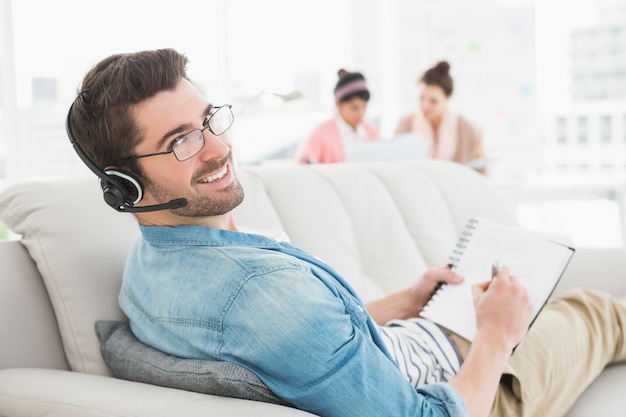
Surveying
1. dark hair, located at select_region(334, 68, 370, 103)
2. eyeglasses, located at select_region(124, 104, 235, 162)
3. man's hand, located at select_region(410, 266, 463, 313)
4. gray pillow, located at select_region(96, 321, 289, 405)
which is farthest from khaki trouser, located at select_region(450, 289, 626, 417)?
dark hair, located at select_region(334, 68, 370, 103)

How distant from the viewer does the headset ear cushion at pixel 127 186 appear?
1252 mm

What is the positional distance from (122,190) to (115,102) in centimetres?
14

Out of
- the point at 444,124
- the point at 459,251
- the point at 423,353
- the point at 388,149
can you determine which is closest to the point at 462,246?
the point at 459,251

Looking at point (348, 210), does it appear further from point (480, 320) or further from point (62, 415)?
point (62, 415)

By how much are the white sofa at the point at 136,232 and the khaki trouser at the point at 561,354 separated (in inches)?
2.1

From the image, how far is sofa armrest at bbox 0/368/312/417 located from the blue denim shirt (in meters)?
0.06

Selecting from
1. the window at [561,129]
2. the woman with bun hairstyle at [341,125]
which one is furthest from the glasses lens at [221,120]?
the window at [561,129]

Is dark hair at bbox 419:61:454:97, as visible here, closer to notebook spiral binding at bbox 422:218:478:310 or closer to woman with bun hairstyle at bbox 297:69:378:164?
woman with bun hairstyle at bbox 297:69:378:164

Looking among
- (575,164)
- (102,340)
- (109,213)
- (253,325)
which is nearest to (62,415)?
(102,340)

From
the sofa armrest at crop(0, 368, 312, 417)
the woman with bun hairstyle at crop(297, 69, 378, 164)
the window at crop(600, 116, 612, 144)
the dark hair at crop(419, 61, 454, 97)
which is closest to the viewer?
the sofa armrest at crop(0, 368, 312, 417)

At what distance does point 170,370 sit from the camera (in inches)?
48.1

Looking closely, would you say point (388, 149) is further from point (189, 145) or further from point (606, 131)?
point (606, 131)

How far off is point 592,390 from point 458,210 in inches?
29.4

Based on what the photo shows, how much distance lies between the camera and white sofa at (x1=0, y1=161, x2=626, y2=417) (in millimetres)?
1223
